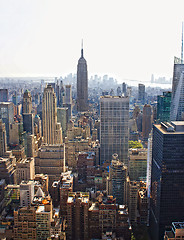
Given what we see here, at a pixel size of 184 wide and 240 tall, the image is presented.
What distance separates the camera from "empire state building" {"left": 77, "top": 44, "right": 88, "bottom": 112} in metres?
31.4

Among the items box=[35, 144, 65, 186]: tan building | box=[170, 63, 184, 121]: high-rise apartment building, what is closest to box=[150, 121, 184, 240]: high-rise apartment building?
box=[170, 63, 184, 121]: high-rise apartment building

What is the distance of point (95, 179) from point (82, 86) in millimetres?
21829

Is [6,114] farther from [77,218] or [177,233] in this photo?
[177,233]

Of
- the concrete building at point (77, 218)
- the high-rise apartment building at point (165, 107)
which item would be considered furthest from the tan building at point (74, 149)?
the concrete building at point (77, 218)

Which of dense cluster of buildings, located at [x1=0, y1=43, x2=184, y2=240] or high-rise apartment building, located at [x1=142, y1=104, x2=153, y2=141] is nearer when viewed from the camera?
dense cluster of buildings, located at [x1=0, y1=43, x2=184, y2=240]

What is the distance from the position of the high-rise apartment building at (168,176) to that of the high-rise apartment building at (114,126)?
499 cm

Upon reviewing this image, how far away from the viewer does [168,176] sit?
28.6 feet

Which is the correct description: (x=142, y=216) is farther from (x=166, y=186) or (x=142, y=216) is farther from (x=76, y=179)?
(x=76, y=179)

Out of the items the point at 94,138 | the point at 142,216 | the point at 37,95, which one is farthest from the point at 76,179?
the point at 37,95

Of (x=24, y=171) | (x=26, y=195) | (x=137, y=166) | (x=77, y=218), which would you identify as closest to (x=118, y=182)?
(x=77, y=218)

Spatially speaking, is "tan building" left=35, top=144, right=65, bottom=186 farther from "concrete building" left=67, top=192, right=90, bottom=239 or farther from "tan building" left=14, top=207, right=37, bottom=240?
"tan building" left=14, top=207, right=37, bottom=240

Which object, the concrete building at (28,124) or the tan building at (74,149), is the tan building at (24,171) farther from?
the concrete building at (28,124)

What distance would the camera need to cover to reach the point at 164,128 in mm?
9133

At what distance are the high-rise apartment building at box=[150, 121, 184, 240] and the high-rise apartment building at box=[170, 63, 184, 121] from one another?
4.91m
